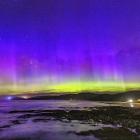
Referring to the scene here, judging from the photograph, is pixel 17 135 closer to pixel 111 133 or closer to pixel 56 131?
pixel 56 131

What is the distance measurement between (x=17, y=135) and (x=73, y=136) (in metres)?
10.8

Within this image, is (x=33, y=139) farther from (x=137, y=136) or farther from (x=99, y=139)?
(x=137, y=136)

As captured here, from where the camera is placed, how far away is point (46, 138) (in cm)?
7275

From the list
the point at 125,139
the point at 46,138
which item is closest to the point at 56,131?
the point at 46,138

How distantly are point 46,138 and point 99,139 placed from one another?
31.3ft

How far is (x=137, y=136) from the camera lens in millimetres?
69812

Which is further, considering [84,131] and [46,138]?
[84,131]

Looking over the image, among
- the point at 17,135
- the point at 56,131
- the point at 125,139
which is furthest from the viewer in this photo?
Answer: the point at 56,131

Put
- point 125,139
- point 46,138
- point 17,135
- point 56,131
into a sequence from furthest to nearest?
point 56,131, point 17,135, point 46,138, point 125,139

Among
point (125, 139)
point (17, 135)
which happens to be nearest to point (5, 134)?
point (17, 135)

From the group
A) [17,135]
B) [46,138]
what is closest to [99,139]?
[46,138]

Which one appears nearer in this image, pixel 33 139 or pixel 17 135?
pixel 33 139

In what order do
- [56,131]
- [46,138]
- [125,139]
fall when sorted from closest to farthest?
[125,139] < [46,138] < [56,131]

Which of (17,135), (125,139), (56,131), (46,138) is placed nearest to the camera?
(125,139)
